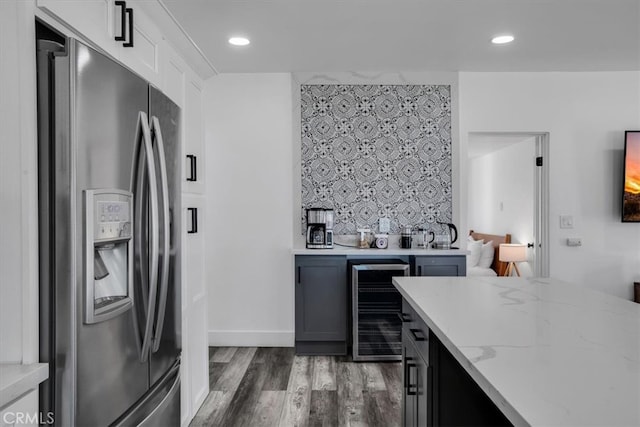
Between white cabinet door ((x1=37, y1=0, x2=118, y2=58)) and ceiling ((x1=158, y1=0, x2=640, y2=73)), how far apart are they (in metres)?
1.19

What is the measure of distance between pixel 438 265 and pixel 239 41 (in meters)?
2.50

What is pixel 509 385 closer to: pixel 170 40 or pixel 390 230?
pixel 170 40

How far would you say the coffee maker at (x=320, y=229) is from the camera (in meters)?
3.64

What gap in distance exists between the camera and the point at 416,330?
1647mm

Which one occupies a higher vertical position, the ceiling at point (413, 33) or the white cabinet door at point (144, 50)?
the ceiling at point (413, 33)

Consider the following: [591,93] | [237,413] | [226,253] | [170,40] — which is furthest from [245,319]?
[591,93]

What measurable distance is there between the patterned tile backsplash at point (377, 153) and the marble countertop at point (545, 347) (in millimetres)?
2111

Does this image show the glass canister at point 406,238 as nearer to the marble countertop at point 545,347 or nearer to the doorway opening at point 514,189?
the doorway opening at point 514,189

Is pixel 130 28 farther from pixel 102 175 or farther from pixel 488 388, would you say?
pixel 488 388

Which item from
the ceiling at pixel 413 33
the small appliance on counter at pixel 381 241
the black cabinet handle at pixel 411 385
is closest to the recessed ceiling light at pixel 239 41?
the ceiling at pixel 413 33

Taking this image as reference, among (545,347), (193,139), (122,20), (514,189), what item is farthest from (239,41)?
(514,189)

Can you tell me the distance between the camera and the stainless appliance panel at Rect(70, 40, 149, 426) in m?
1.11

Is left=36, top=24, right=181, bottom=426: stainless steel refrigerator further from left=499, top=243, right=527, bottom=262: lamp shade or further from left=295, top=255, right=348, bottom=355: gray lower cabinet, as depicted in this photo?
left=499, top=243, right=527, bottom=262: lamp shade

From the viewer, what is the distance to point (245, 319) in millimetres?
3852
